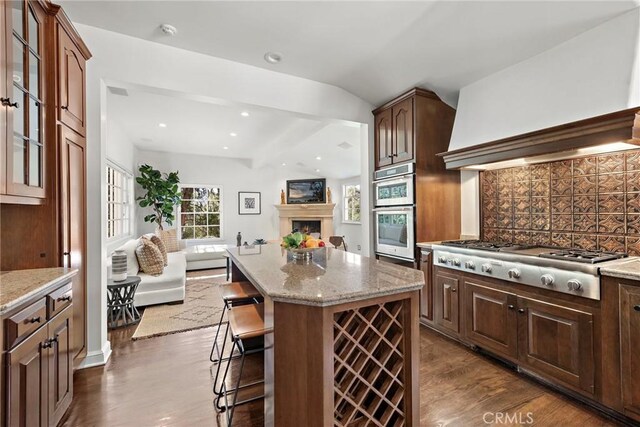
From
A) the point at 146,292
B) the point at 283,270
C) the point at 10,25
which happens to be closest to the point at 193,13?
the point at 10,25

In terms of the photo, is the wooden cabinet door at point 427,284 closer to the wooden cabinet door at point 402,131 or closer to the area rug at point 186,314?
the wooden cabinet door at point 402,131

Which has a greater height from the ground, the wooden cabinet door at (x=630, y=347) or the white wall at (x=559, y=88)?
the white wall at (x=559, y=88)

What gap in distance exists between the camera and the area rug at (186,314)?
3102mm

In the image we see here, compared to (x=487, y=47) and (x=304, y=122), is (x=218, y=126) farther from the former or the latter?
(x=487, y=47)

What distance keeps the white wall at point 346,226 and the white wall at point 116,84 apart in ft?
17.0

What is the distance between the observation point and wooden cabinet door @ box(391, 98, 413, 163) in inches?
123

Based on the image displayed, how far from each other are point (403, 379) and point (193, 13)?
113 inches

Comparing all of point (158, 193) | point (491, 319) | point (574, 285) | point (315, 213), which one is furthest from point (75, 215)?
point (315, 213)

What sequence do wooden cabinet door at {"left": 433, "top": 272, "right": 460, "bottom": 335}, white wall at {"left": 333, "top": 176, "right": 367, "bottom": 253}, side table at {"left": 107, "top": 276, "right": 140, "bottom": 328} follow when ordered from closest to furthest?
wooden cabinet door at {"left": 433, "top": 272, "right": 460, "bottom": 335} < side table at {"left": 107, "top": 276, "right": 140, "bottom": 328} < white wall at {"left": 333, "top": 176, "right": 367, "bottom": 253}

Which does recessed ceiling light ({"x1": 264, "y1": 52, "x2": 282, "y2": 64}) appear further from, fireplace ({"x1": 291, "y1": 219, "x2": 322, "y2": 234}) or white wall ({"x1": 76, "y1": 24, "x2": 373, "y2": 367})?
fireplace ({"x1": 291, "y1": 219, "x2": 322, "y2": 234})

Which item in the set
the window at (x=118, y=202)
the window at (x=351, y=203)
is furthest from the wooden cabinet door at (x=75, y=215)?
the window at (x=351, y=203)

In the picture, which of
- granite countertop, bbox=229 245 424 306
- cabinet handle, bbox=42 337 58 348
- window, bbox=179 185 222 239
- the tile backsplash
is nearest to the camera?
granite countertop, bbox=229 245 424 306

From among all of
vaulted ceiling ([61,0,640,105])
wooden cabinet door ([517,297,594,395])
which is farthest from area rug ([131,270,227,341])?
wooden cabinet door ([517,297,594,395])

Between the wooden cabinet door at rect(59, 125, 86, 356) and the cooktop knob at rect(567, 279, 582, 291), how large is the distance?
11.1ft
